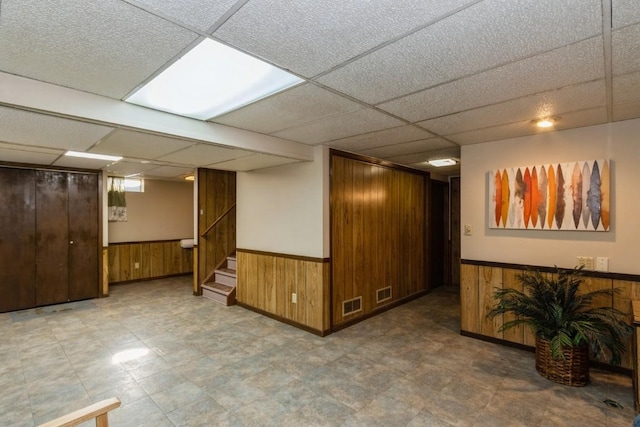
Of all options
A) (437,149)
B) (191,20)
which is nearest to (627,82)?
(437,149)

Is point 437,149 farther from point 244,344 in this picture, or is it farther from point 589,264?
point 244,344

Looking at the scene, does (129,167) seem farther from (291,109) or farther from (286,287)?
(291,109)

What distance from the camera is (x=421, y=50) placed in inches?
65.9

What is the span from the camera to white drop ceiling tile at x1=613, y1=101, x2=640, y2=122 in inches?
97.5

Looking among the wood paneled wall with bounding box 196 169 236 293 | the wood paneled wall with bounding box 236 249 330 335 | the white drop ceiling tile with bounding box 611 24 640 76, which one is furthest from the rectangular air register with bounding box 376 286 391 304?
the white drop ceiling tile with bounding box 611 24 640 76

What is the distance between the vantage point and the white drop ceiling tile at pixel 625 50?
152 cm

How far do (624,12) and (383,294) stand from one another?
13.5 ft

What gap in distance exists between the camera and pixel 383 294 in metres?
4.86

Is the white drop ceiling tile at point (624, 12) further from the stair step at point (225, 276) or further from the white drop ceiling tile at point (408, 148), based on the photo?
the stair step at point (225, 276)

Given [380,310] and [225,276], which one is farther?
[225,276]

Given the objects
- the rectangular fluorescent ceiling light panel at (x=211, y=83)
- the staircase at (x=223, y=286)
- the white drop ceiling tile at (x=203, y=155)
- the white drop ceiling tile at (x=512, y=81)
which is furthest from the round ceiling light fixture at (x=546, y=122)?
the staircase at (x=223, y=286)

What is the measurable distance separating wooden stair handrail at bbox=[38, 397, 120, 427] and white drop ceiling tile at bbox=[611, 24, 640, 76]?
9.98ft

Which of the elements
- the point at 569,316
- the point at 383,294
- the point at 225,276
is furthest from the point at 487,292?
the point at 225,276

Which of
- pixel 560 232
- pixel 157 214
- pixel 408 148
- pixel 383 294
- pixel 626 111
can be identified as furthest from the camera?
pixel 157 214
